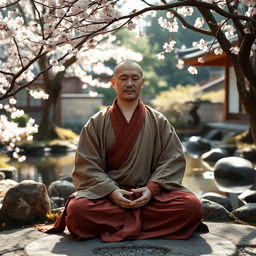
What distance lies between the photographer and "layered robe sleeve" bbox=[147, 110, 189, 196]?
189 inches

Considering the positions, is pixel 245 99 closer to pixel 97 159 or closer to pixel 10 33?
pixel 97 159

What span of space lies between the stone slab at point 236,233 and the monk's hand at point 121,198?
35.3 inches

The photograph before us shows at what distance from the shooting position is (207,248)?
409 centimetres

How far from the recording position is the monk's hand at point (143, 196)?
4516mm

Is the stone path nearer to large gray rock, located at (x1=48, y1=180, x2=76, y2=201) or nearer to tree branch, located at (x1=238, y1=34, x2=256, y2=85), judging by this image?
tree branch, located at (x1=238, y1=34, x2=256, y2=85)

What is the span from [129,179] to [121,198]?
359mm

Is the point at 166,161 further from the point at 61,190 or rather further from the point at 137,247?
the point at 61,190

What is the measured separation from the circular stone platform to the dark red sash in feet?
2.83

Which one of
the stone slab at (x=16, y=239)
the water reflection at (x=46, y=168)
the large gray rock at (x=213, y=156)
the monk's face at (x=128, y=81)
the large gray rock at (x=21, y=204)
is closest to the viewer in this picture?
the stone slab at (x=16, y=239)

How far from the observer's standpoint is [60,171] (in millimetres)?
12641

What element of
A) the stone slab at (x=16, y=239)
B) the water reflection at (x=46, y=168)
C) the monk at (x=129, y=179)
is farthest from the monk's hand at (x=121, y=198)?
the water reflection at (x=46, y=168)

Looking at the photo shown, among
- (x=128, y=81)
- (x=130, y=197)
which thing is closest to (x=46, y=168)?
(x=128, y=81)

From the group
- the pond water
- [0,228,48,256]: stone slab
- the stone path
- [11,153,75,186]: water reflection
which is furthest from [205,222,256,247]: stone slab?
[11,153,75,186]: water reflection

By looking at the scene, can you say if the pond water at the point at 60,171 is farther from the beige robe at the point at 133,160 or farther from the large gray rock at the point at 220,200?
the beige robe at the point at 133,160
